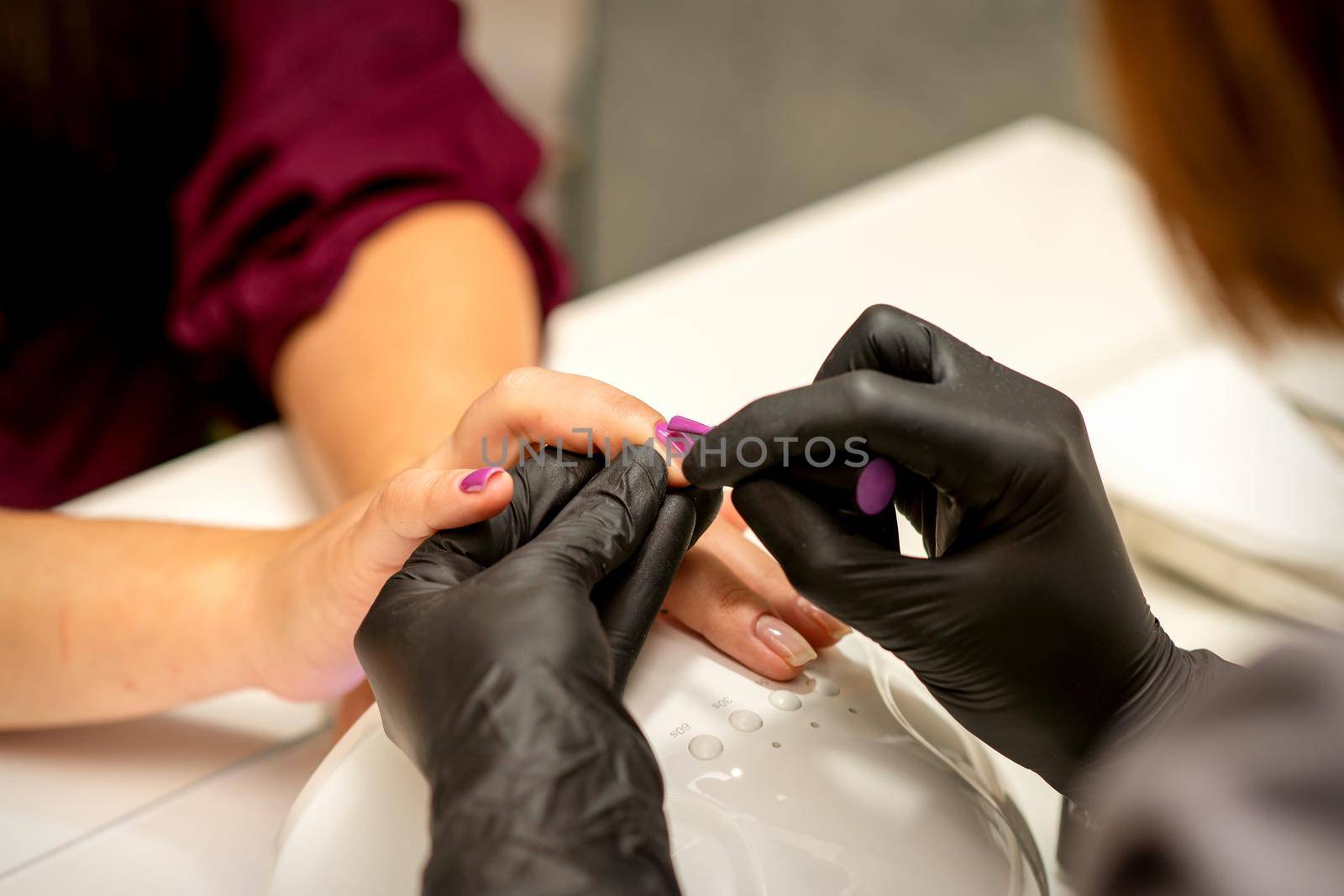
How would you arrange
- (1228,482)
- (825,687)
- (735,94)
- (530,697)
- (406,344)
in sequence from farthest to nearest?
(735,94), (406,344), (1228,482), (825,687), (530,697)

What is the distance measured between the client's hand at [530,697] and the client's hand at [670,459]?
31 mm

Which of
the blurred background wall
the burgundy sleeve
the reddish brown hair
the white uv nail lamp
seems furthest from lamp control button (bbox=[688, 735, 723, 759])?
the blurred background wall

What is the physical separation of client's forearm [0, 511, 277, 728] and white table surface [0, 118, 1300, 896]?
1.1 inches

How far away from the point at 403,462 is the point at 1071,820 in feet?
1.24

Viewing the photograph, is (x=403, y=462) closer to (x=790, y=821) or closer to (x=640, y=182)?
(x=790, y=821)

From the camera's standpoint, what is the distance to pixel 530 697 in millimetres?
328

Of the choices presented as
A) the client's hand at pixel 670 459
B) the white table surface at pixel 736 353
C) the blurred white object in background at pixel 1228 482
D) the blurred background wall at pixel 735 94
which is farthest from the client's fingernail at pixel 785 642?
the blurred background wall at pixel 735 94

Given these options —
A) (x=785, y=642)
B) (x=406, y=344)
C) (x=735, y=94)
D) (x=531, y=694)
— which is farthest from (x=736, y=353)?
(x=735, y=94)

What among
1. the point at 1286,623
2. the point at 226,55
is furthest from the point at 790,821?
the point at 226,55

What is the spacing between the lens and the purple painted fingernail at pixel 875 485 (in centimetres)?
40

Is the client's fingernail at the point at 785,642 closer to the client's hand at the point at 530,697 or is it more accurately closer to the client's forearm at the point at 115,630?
the client's hand at the point at 530,697

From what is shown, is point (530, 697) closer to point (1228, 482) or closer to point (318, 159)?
point (1228, 482)

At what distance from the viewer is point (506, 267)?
74cm

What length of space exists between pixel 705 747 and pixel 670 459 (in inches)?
4.4
